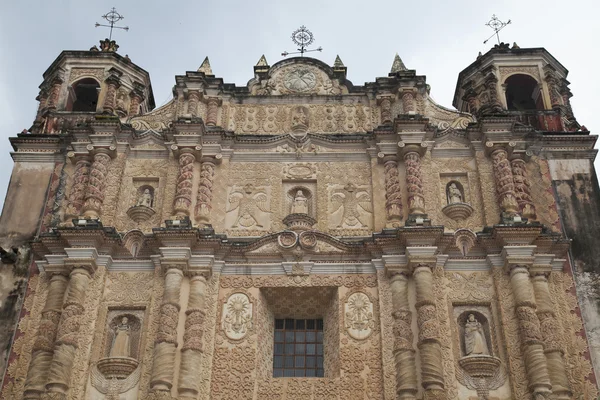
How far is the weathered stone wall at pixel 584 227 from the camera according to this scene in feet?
46.2

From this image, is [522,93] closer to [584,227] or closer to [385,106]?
[385,106]

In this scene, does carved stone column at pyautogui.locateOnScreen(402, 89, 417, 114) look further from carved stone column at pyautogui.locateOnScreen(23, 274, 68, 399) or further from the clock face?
carved stone column at pyautogui.locateOnScreen(23, 274, 68, 399)

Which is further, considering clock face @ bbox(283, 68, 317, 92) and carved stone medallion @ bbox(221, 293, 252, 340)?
clock face @ bbox(283, 68, 317, 92)

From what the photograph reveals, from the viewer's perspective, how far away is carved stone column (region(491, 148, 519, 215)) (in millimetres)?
15180

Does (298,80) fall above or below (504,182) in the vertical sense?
above

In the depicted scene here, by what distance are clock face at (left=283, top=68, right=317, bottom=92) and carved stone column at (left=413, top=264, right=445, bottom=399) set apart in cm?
632

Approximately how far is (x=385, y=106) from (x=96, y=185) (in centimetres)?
723

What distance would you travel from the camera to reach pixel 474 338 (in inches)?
535

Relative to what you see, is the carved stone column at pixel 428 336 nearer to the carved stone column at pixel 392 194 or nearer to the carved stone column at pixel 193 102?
the carved stone column at pixel 392 194

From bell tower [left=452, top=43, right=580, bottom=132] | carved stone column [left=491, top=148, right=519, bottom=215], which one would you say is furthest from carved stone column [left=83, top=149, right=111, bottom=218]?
bell tower [left=452, top=43, right=580, bottom=132]

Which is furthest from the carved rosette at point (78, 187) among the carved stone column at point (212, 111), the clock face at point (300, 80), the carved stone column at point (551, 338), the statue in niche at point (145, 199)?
the carved stone column at point (551, 338)

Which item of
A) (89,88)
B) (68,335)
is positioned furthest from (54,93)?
(68,335)

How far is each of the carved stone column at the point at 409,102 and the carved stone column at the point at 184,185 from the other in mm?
5266

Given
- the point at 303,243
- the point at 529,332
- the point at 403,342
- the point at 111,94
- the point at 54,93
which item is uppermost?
the point at 54,93
